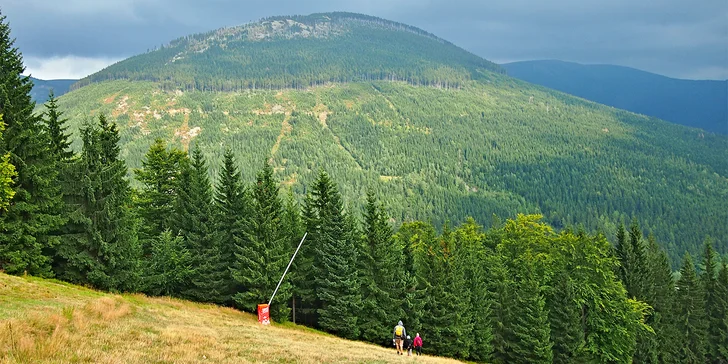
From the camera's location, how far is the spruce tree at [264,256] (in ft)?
129

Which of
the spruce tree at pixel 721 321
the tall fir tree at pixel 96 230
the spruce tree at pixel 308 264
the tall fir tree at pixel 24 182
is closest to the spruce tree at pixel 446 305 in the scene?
the spruce tree at pixel 308 264

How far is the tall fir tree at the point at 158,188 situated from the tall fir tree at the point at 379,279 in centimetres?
1915

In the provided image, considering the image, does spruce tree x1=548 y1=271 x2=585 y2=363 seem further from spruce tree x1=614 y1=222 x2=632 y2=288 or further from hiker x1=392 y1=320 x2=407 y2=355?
hiker x1=392 y1=320 x2=407 y2=355

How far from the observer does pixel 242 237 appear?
43.1 m

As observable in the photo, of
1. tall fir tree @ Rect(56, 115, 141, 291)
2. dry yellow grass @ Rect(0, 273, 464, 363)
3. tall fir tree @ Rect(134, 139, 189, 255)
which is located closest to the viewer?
dry yellow grass @ Rect(0, 273, 464, 363)

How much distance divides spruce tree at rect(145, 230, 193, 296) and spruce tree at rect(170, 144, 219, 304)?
88 centimetres

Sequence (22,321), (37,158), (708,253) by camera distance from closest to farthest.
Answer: (22,321)
(37,158)
(708,253)

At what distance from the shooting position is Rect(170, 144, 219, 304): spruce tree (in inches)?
1618

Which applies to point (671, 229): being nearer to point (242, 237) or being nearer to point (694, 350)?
point (694, 350)

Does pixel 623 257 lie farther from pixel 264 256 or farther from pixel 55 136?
pixel 55 136

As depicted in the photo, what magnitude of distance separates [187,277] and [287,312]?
419 inches

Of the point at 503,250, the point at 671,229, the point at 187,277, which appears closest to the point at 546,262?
the point at 503,250

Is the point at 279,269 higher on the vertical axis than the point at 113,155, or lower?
lower

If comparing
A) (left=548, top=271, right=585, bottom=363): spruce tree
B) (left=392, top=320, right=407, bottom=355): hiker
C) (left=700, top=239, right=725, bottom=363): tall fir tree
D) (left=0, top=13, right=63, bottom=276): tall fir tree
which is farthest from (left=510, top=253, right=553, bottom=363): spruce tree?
(left=0, top=13, right=63, bottom=276): tall fir tree
